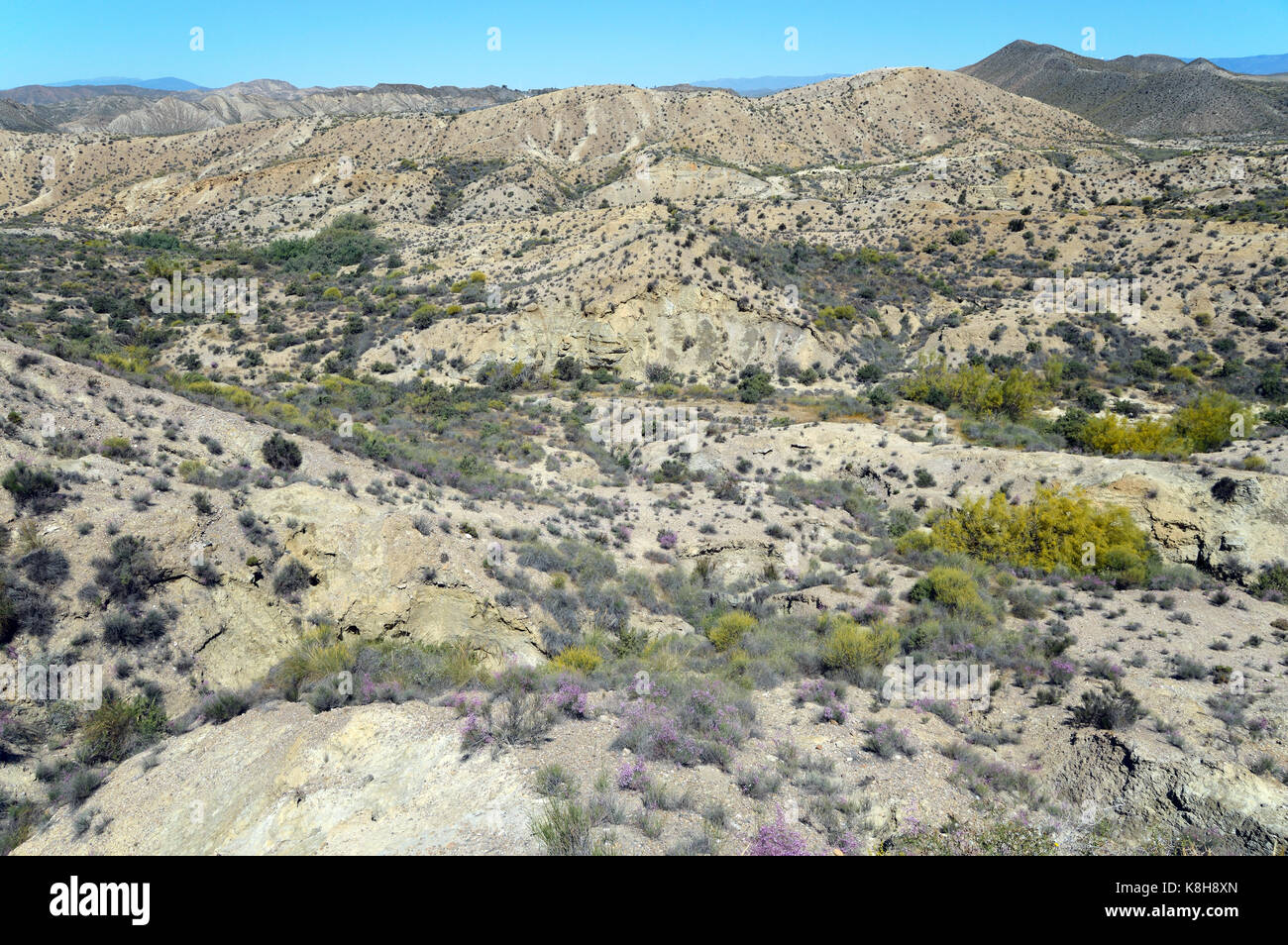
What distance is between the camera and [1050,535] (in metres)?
14.1

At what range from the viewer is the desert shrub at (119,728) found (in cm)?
709

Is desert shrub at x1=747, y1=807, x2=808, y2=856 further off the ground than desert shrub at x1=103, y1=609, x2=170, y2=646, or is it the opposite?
desert shrub at x1=103, y1=609, x2=170, y2=646

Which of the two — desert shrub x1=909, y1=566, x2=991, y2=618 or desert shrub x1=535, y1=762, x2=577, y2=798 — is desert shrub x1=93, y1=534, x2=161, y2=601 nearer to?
desert shrub x1=535, y1=762, x2=577, y2=798

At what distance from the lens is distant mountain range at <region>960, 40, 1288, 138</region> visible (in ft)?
296

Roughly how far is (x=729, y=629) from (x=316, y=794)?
7.26 metres

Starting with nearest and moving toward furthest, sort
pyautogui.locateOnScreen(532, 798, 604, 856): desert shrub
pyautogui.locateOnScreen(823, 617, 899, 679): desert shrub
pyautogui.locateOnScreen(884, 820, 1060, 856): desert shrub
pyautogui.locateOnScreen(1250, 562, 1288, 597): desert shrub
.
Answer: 1. pyautogui.locateOnScreen(532, 798, 604, 856): desert shrub
2. pyautogui.locateOnScreen(884, 820, 1060, 856): desert shrub
3. pyautogui.locateOnScreen(823, 617, 899, 679): desert shrub
4. pyautogui.locateOnScreen(1250, 562, 1288, 597): desert shrub

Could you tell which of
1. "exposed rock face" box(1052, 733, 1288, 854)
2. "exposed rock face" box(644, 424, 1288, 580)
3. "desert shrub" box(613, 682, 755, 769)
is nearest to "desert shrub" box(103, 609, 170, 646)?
"desert shrub" box(613, 682, 755, 769)

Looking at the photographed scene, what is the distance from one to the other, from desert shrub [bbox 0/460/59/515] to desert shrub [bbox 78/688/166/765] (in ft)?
11.7

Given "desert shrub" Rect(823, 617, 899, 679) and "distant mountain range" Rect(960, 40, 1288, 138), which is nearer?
"desert shrub" Rect(823, 617, 899, 679)

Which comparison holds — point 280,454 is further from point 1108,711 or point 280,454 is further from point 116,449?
point 1108,711

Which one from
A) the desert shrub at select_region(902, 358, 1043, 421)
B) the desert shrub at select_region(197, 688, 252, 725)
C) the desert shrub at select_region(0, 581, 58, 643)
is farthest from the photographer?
the desert shrub at select_region(902, 358, 1043, 421)

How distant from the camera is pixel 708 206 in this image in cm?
5000
